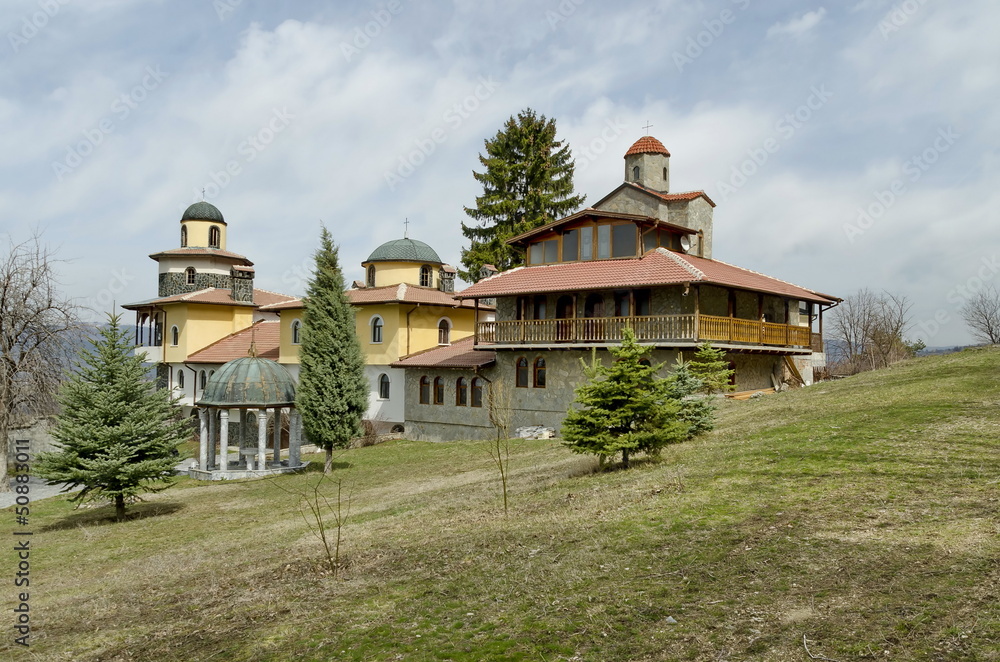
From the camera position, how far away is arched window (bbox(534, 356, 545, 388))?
2833 cm

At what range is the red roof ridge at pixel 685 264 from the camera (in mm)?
23641

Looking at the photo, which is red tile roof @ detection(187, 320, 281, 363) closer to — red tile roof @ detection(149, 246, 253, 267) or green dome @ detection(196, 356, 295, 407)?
red tile roof @ detection(149, 246, 253, 267)

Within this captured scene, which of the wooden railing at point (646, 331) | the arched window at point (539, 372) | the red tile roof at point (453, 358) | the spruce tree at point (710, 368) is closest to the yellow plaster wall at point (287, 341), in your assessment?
the red tile roof at point (453, 358)

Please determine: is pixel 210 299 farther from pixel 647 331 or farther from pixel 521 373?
pixel 647 331

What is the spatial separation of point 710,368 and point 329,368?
1303 centimetres

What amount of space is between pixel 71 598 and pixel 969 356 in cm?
2702

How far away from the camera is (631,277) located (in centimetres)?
2533

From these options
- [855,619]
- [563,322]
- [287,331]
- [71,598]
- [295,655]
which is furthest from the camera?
[287,331]

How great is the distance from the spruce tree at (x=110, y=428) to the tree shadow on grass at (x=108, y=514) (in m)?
1.13

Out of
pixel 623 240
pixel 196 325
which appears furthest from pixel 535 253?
pixel 196 325

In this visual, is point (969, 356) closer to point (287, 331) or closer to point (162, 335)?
point (287, 331)

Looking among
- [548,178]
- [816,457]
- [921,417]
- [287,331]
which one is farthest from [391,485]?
[548,178]

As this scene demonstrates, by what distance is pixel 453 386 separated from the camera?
3184cm

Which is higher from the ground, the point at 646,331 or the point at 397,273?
the point at 397,273
